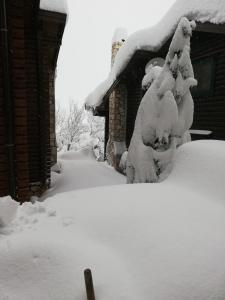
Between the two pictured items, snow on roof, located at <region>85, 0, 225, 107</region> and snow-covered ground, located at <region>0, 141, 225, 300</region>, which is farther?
snow on roof, located at <region>85, 0, 225, 107</region>

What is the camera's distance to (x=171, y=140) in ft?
16.9

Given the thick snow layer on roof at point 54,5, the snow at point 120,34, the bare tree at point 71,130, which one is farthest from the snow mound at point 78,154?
the thick snow layer on roof at point 54,5

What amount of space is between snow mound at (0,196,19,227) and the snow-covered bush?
3.20m

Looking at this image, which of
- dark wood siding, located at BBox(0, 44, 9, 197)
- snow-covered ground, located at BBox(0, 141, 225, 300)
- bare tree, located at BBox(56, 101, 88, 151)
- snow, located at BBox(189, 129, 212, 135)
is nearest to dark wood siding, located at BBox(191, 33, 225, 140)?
snow, located at BBox(189, 129, 212, 135)

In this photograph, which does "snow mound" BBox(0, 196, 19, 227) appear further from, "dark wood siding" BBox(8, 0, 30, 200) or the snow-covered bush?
the snow-covered bush

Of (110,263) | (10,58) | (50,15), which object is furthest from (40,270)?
(50,15)

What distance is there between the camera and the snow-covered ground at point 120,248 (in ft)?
5.41

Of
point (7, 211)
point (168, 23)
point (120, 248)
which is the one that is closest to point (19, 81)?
point (7, 211)

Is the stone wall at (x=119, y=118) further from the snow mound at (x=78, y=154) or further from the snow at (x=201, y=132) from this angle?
the snow mound at (x=78, y=154)

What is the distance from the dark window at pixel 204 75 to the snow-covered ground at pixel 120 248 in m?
5.51

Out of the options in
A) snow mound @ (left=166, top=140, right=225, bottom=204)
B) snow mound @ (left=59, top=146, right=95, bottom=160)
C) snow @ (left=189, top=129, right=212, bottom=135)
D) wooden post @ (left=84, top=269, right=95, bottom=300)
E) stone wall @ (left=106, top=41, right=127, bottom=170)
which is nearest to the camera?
wooden post @ (left=84, top=269, right=95, bottom=300)

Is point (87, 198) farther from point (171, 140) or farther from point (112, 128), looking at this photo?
point (112, 128)

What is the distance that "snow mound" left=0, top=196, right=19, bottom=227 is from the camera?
2.06 meters

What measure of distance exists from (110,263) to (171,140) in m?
3.71
